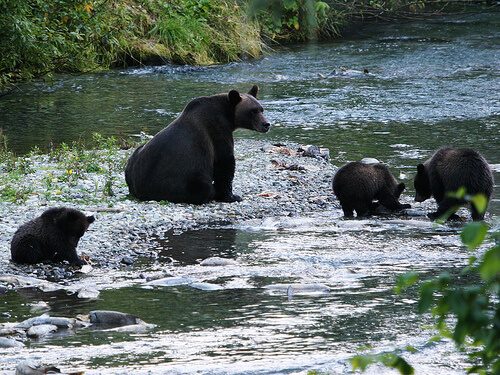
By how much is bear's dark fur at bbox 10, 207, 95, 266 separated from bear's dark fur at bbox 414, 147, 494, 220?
3771 mm

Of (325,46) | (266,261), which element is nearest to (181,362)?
(266,261)

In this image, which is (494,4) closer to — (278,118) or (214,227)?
(278,118)

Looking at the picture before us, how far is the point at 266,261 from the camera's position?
20.9 ft

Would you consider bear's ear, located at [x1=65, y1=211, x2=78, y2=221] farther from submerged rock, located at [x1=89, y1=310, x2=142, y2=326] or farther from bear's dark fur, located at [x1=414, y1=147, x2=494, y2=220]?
bear's dark fur, located at [x1=414, y1=147, x2=494, y2=220]

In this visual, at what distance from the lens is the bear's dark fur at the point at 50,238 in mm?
6117

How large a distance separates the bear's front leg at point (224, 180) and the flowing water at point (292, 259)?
0.89 m

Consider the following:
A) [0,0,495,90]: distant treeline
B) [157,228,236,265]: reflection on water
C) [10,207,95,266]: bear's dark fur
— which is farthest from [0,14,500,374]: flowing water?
[0,0,495,90]: distant treeline

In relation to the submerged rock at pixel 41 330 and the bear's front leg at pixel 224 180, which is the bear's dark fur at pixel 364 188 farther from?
the submerged rock at pixel 41 330

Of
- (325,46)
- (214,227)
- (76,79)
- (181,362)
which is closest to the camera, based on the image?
(181,362)

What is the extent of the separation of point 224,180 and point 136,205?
1124mm

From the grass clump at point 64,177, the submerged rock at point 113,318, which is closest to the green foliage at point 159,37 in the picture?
the grass clump at point 64,177

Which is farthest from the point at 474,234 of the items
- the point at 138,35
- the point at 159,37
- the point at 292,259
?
the point at 138,35

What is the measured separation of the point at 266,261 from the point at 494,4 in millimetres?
25387

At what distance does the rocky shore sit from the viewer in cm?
670
